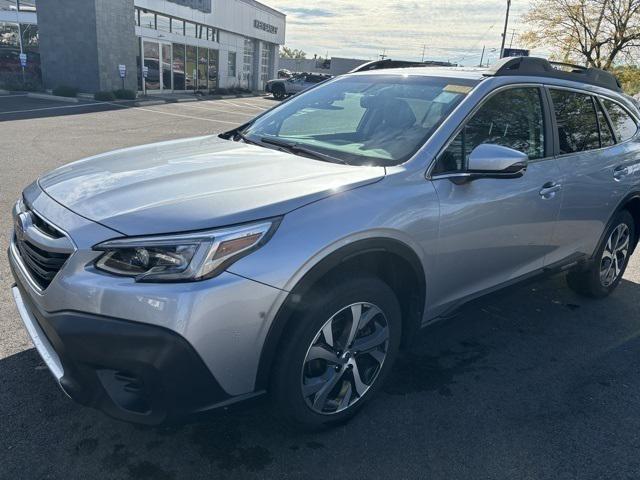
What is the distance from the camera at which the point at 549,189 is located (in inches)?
135

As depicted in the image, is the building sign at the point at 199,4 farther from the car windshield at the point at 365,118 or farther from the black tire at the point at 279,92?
the car windshield at the point at 365,118

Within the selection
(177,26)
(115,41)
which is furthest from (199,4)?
(115,41)

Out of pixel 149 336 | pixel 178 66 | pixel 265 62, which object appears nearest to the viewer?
pixel 149 336

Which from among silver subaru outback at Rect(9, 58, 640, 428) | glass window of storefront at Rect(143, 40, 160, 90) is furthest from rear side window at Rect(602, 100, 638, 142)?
glass window of storefront at Rect(143, 40, 160, 90)

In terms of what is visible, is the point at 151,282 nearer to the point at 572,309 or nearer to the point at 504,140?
the point at 504,140

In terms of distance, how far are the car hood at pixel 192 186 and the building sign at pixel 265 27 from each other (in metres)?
37.5

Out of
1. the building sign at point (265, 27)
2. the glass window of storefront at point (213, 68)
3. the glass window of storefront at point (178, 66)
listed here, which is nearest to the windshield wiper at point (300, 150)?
the glass window of storefront at point (178, 66)

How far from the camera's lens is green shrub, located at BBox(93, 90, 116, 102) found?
67.8 feet

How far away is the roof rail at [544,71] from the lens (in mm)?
3332

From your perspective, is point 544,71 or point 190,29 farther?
point 190,29

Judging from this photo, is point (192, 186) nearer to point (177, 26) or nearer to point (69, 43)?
point (69, 43)

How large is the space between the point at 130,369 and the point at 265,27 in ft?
135

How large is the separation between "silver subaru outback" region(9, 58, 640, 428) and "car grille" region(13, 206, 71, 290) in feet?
0.05

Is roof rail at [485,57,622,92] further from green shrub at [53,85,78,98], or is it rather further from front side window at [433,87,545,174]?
green shrub at [53,85,78,98]
